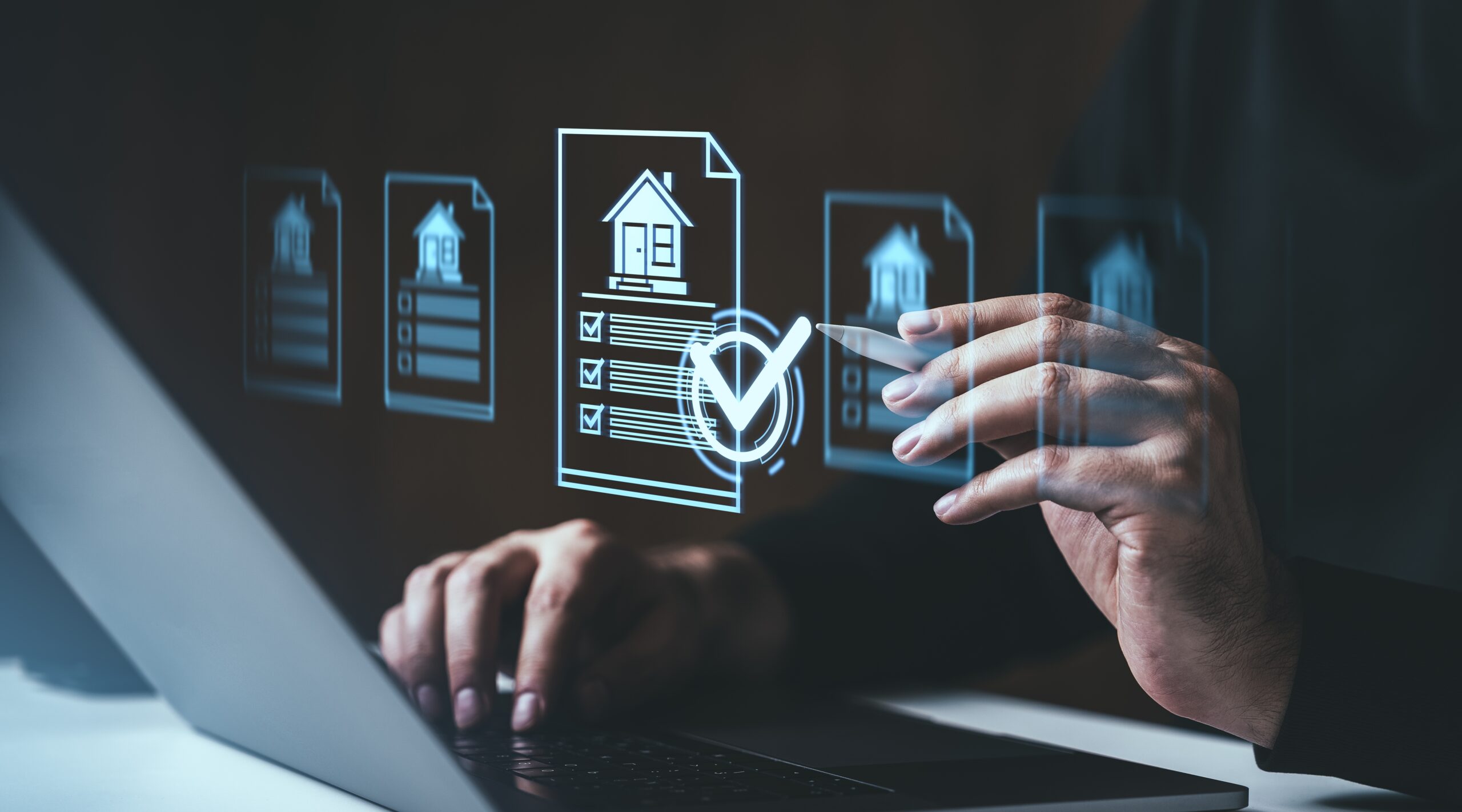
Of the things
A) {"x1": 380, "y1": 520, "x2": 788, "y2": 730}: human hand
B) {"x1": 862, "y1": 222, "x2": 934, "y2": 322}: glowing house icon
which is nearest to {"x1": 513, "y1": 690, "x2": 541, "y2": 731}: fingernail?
{"x1": 380, "y1": 520, "x2": 788, "y2": 730}: human hand

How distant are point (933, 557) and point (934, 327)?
0.54m

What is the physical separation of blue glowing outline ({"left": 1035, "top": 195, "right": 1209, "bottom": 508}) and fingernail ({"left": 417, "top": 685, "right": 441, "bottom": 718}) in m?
0.30

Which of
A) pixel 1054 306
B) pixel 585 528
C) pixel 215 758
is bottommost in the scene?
pixel 215 758

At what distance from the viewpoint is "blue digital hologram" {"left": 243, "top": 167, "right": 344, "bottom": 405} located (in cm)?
81

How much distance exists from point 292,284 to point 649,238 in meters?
0.25

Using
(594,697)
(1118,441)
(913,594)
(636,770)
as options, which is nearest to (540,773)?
(636,770)

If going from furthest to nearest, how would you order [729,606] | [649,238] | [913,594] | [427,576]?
1. [913,594]
2. [729,606]
3. [427,576]
4. [649,238]

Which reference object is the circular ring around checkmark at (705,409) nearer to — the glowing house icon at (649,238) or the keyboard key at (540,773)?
the glowing house icon at (649,238)

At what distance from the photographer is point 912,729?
72 cm

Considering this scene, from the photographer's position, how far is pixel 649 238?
0.67m

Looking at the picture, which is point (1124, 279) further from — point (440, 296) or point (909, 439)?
point (440, 296)

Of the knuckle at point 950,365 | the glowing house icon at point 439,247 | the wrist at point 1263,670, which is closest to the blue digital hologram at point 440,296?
the glowing house icon at point 439,247

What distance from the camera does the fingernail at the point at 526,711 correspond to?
0.72 m

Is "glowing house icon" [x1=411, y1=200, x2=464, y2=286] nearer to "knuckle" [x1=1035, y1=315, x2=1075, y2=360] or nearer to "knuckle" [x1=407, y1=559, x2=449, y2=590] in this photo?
"knuckle" [x1=407, y1=559, x2=449, y2=590]
